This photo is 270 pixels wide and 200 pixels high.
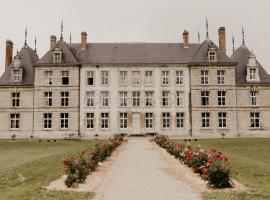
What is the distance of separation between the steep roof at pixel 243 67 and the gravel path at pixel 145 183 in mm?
25571

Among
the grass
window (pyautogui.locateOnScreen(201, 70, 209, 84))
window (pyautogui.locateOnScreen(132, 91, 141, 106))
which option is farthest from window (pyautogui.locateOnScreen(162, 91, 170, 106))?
Answer: the grass

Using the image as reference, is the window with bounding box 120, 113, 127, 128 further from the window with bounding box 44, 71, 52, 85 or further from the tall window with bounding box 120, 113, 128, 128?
the window with bounding box 44, 71, 52, 85

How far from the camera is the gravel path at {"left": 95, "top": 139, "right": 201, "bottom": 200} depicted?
813cm

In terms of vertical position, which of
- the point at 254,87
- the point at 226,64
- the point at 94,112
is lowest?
the point at 94,112

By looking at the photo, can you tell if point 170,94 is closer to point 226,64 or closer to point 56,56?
point 226,64

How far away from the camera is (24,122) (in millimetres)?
35938

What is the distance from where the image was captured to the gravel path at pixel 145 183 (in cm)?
813

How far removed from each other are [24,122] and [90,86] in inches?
330

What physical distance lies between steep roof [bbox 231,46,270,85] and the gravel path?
2557 centimetres

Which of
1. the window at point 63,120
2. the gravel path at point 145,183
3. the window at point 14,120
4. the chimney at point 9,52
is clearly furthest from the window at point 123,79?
the gravel path at point 145,183

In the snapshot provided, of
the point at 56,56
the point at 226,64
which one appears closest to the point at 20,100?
the point at 56,56

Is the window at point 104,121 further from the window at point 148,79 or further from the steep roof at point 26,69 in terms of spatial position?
the steep roof at point 26,69

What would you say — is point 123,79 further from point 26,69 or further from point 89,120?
point 26,69

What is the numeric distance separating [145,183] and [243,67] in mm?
31256
